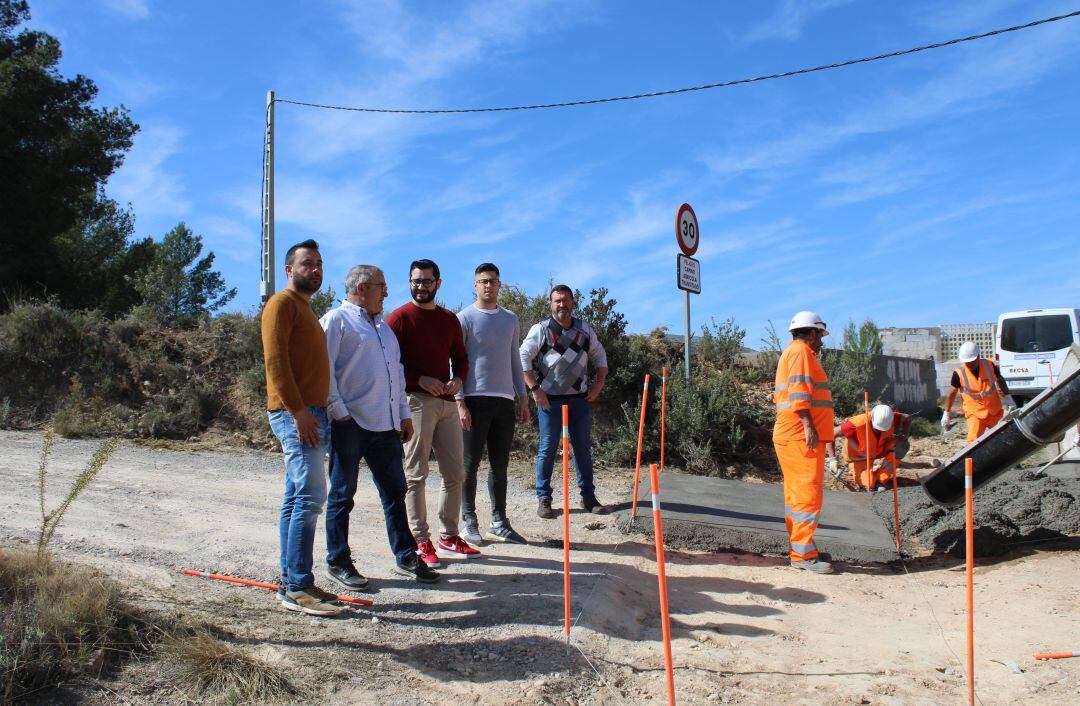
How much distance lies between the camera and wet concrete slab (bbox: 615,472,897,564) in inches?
256

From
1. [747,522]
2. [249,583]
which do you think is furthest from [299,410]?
[747,522]

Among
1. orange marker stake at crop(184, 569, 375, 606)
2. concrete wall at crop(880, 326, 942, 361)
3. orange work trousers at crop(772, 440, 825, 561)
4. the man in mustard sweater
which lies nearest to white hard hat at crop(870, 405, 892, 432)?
orange work trousers at crop(772, 440, 825, 561)

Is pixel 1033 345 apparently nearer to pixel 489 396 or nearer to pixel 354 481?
pixel 489 396

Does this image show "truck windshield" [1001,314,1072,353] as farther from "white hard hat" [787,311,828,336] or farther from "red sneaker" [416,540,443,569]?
"red sneaker" [416,540,443,569]

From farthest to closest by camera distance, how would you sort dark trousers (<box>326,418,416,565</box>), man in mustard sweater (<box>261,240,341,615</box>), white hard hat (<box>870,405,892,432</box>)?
white hard hat (<box>870,405,892,432</box>) → dark trousers (<box>326,418,416,565</box>) → man in mustard sweater (<box>261,240,341,615</box>)

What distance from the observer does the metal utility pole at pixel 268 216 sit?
42.6ft

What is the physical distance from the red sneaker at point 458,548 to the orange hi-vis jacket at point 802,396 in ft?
8.25

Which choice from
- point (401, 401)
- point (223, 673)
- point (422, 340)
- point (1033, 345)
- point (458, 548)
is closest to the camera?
point (223, 673)

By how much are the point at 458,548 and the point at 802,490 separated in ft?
8.62

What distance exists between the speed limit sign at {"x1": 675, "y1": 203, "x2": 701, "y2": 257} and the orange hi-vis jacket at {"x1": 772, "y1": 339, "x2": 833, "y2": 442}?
131 inches

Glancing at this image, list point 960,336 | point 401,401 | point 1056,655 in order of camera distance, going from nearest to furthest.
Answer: point 1056,655 → point 401,401 → point 960,336

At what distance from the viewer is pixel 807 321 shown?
20.2 feet

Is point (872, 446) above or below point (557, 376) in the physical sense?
below

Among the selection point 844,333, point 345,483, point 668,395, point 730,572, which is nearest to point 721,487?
point 668,395
